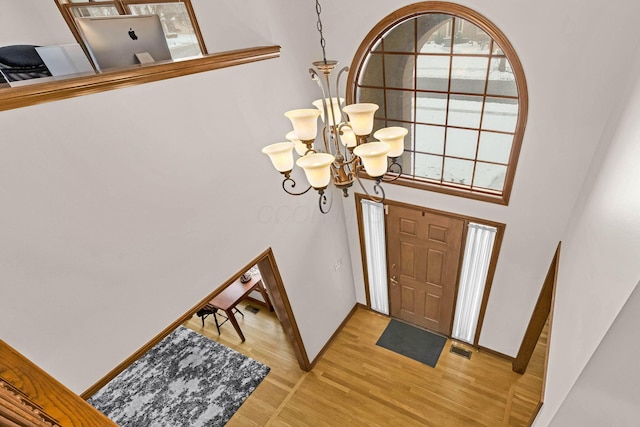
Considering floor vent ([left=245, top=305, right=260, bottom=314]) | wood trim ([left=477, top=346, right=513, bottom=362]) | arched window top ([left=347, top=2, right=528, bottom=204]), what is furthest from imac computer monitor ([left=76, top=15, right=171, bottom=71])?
wood trim ([left=477, top=346, right=513, bottom=362])

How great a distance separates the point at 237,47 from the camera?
9.33 feet

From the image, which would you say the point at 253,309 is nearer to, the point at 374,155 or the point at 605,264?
the point at 374,155

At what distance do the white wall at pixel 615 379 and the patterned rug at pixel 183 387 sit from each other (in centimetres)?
375

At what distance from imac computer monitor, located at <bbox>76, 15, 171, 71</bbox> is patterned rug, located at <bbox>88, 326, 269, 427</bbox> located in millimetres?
3803

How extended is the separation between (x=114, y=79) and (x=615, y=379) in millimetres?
2780

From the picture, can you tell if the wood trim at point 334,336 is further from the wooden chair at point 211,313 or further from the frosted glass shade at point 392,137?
the frosted glass shade at point 392,137

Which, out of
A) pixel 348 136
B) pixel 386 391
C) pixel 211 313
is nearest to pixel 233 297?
pixel 211 313

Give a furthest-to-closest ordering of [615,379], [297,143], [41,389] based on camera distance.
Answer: [297,143] < [615,379] < [41,389]

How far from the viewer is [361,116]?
5.94 feet

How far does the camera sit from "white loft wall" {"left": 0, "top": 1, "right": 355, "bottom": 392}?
1854 millimetres

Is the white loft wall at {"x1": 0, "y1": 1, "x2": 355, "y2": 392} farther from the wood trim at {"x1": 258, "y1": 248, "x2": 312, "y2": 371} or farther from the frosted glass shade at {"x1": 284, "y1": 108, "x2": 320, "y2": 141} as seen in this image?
the frosted glass shade at {"x1": 284, "y1": 108, "x2": 320, "y2": 141}

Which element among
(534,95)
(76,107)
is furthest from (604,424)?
(76,107)

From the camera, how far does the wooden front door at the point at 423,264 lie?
3.79 m

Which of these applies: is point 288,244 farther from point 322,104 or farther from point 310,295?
point 322,104
